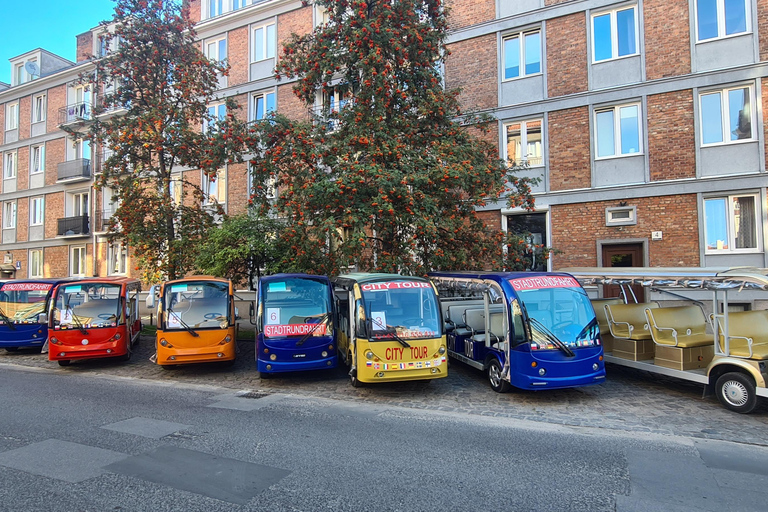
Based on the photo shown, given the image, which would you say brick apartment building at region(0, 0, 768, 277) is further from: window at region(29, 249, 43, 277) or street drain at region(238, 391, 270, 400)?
window at region(29, 249, 43, 277)

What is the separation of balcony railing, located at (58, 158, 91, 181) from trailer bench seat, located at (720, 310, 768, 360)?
3150 centimetres

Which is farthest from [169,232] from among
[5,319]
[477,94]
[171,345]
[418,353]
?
[477,94]

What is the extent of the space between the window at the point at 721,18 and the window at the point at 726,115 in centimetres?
172

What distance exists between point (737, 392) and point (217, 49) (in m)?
25.4

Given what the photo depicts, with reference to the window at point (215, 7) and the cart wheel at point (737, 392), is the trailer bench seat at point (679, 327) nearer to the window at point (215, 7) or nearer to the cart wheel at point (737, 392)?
the cart wheel at point (737, 392)

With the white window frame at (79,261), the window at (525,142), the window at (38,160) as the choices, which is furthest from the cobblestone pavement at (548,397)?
the window at (38,160)

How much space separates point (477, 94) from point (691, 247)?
8.83 meters

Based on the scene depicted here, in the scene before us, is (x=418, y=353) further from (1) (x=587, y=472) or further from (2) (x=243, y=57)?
(2) (x=243, y=57)

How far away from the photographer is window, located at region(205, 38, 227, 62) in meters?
24.2

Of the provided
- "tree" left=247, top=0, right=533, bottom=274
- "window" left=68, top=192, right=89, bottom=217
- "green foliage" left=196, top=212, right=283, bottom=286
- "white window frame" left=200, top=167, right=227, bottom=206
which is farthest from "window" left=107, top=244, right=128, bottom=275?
"tree" left=247, top=0, right=533, bottom=274

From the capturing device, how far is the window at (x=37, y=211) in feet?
100

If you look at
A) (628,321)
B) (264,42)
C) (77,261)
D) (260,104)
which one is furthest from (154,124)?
(77,261)

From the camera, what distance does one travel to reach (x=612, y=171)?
1564 centimetres

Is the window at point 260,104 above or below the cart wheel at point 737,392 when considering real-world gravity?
above
